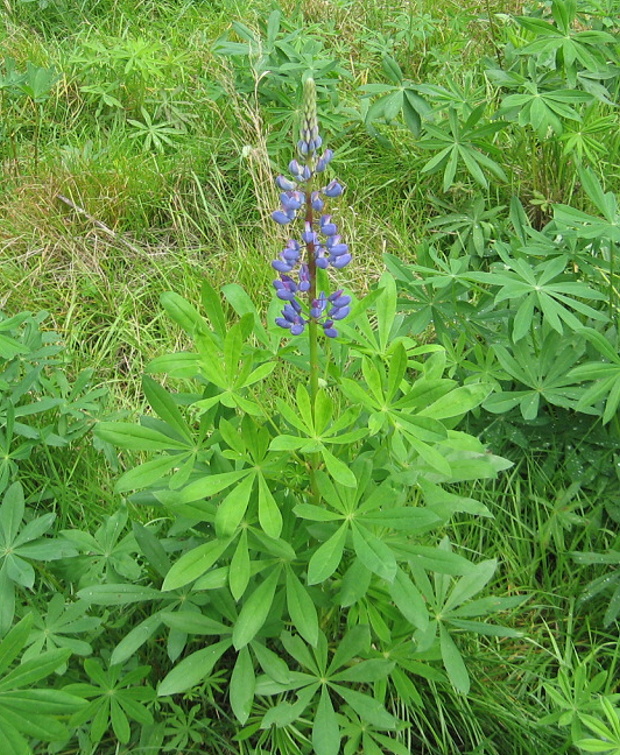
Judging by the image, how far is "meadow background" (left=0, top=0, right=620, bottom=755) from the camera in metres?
1.93

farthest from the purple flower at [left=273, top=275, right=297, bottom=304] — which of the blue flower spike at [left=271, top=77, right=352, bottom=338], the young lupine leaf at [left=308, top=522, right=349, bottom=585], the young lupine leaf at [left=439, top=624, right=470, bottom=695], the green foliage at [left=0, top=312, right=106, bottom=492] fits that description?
the green foliage at [left=0, top=312, right=106, bottom=492]

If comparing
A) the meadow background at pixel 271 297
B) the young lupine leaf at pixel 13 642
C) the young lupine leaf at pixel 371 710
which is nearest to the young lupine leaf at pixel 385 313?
the meadow background at pixel 271 297

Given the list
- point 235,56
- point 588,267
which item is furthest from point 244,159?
point 588,267

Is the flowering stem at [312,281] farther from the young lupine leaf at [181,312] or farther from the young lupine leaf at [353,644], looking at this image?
the young lupine leaf at [353,644]

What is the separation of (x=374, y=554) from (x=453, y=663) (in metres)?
0.44

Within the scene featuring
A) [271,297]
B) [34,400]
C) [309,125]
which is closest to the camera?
[309,125]

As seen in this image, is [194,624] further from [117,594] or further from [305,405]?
[305,405]

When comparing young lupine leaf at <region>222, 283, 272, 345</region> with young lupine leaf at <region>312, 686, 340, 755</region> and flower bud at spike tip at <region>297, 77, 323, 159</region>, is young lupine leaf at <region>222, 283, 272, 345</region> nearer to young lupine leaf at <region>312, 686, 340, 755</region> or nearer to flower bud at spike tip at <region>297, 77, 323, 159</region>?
flower bud at spike tip at <region>297, 77, 323, 159</region>

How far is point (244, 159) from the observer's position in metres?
3.53

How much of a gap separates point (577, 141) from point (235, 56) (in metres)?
1.54

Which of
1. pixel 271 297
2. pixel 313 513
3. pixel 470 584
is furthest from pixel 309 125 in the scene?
pixel 271 297

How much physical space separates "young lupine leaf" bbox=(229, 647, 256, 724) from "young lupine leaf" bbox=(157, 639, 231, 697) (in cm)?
6

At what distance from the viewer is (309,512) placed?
1657mm

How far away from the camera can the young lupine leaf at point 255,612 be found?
1655 mm
